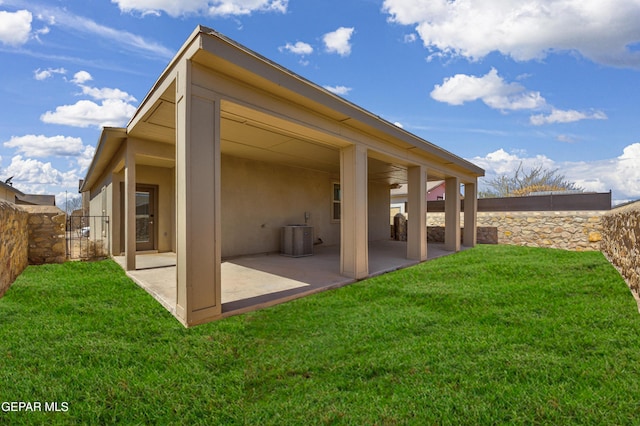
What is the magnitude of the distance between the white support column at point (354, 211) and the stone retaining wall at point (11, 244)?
17.6ft

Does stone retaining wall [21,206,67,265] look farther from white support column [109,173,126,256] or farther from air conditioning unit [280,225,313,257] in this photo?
air conditioning unit [280,225,313,257]

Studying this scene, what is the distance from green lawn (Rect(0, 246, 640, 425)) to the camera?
196 centimetres

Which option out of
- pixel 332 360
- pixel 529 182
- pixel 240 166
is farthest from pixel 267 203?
pixel 529 182

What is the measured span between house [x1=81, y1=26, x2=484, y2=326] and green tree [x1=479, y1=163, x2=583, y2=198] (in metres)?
19.3

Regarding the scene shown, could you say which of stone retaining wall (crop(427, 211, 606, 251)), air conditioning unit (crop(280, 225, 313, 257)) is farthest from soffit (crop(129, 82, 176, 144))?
stone retaining wall (crop(427, 211, 606, 251))

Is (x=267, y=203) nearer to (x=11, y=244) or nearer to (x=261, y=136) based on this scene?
(x=261, y=136)

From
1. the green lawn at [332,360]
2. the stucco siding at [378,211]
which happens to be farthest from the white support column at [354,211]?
the stucco siding at [378,211]

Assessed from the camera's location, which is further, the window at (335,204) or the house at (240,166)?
the window at (335,204)

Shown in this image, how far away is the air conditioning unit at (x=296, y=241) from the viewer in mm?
8359

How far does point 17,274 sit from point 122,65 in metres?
4.74

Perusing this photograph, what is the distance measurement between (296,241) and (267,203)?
1.49 metres

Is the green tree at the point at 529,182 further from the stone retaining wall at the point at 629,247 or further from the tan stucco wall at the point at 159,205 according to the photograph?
the tan stucco wall at the point at 159,205

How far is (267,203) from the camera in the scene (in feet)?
28.8

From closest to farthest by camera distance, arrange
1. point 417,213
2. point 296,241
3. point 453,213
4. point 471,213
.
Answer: point 417,213 < point 296,241 < point 453,213 < point 471,213
